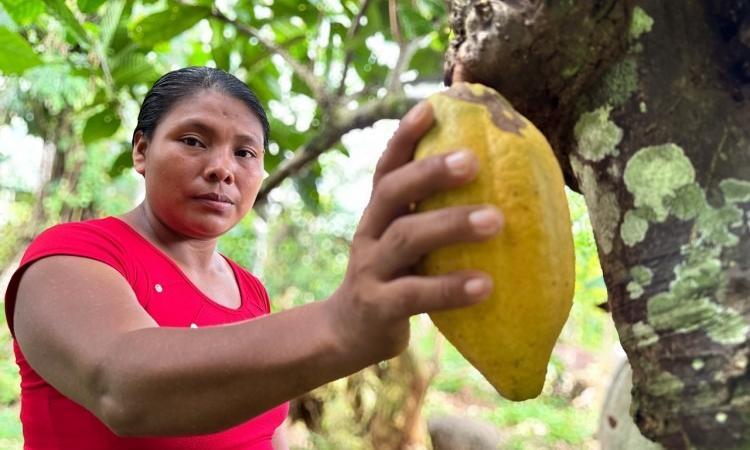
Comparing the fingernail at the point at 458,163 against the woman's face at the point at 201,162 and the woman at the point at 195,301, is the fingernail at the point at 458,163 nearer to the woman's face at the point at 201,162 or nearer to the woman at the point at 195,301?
the woman at the point at 195,301

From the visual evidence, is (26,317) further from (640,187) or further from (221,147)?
(640,187)

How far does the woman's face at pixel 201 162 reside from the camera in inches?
48.9

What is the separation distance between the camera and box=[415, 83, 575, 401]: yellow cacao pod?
612mm

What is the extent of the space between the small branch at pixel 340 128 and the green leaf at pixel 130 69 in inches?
21.6

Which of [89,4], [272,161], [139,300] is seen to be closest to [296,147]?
[272,161]

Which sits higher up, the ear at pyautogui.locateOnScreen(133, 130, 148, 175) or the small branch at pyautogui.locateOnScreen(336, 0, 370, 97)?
the ear at pyautogui.locateOnScreen(133, 130, 148, 175)

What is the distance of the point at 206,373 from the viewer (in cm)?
65

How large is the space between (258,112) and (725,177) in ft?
2.85

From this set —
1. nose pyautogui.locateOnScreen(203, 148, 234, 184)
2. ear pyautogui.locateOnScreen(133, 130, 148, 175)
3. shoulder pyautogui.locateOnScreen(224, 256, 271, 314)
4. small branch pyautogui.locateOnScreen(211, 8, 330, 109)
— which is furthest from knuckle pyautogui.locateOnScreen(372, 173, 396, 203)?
small branch pyautogui.locateOnScreen(211, 8, 330, 109)

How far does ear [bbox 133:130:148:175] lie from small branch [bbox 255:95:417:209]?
0.82 meters

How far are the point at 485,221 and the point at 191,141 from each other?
0.81 m

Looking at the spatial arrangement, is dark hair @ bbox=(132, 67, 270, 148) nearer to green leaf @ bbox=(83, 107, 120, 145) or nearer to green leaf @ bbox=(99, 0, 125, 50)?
green leaf @ bbox=(99, 0, 125, 50)

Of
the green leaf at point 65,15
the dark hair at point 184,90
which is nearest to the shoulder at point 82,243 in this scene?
the dark hair at point 184,90

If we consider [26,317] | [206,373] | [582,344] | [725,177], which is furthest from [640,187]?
[582,344]
